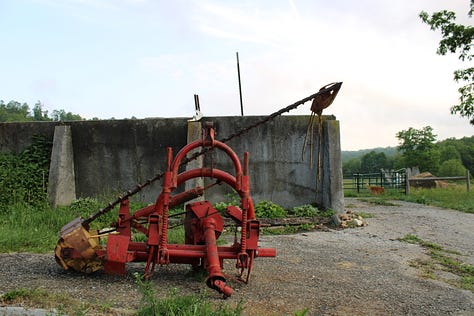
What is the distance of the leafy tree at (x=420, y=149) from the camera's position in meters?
39.1

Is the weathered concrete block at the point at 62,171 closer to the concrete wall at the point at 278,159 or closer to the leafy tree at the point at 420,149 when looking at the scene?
the concrete wall at the point at 278,159

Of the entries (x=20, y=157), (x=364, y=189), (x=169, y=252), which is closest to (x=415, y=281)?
(x=169, y=252)

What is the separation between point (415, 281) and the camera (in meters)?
5.61

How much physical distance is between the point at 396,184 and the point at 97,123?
16277mm

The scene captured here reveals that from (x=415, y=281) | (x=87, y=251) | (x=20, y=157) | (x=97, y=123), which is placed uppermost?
(x=97, y=123)

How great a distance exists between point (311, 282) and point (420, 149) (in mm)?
37782

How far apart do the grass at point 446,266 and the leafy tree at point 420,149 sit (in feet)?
110

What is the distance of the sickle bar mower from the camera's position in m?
4.78

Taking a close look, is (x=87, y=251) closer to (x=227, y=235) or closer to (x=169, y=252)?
(x=169, y=252)

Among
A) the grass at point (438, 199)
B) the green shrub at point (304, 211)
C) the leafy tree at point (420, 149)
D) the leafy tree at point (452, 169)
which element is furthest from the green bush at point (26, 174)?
the leafy tree at point (452, 169)

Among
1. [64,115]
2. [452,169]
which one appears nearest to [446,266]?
[64,115]

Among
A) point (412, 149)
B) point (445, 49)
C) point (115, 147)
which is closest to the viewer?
point (115, 147)

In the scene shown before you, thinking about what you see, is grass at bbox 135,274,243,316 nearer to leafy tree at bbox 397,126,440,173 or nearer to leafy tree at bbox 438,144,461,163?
leafy tree at bbox 397,126,440,173

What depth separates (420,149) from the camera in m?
39.9
